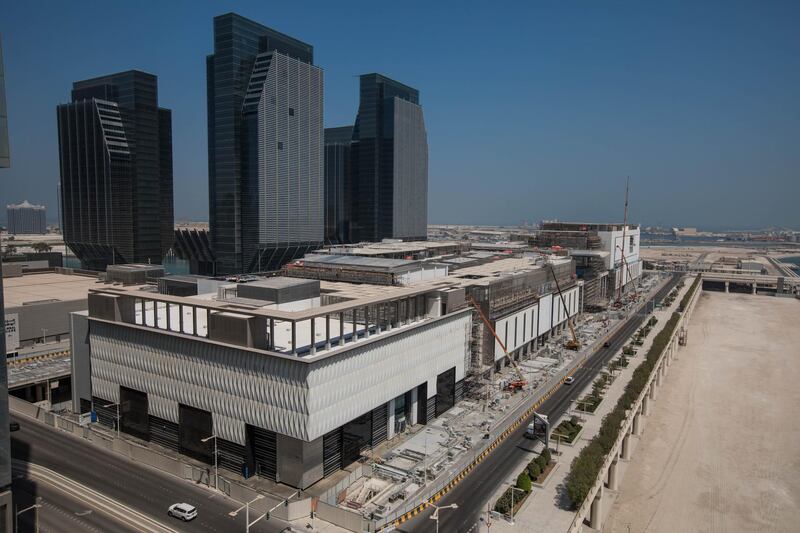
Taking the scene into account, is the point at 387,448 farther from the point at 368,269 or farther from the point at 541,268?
the point at 541,268

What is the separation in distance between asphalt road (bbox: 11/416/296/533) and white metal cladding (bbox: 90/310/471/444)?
726 cm

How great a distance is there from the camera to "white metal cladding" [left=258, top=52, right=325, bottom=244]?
599 ft

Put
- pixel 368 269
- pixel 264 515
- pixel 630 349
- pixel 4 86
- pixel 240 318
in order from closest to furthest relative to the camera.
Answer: pixel 4 86 < pixel 264 515 < pixel 240 318 < pixel 368 269 < pixel 630 349

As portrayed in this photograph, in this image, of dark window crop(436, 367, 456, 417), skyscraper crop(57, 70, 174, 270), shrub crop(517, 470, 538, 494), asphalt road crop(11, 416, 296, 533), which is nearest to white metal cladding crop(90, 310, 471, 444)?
dark window crop(436, 367, 456, 417)

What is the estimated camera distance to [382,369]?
229 ft

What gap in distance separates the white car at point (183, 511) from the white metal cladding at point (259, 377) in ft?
34.5

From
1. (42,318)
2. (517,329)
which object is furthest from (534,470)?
(42,318)

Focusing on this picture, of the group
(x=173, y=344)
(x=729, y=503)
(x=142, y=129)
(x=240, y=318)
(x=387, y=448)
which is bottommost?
(x=729, y=503)

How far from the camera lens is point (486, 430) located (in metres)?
78.1

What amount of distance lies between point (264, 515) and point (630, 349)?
3911 inches

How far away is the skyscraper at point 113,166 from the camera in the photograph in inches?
7377

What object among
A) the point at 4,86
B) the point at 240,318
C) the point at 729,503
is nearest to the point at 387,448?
the point at 240,318

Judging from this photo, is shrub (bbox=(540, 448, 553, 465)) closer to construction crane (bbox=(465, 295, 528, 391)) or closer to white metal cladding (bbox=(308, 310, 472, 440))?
white metal cladding (bbox=(308, 310, 472, 440))

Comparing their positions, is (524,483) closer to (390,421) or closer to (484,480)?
(484,480)
